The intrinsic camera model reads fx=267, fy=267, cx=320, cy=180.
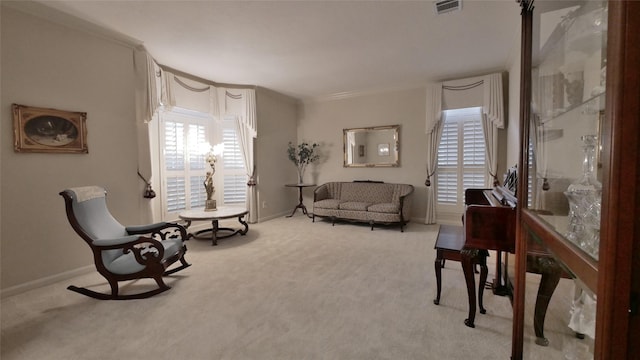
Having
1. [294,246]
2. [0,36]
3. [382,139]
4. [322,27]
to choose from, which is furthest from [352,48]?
[0,36]

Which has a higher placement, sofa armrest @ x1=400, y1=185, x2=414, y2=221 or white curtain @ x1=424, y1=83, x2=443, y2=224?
white curtain @ x1=424, y1=83, x2=443, y2=224

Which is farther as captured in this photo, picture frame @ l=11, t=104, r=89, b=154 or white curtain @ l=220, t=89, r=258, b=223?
white curtain @ l=220, t=89, r=258, b=223

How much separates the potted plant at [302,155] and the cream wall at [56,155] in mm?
3432

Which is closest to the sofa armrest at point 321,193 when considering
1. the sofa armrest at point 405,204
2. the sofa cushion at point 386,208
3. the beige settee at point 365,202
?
the beige settee at point 365,202

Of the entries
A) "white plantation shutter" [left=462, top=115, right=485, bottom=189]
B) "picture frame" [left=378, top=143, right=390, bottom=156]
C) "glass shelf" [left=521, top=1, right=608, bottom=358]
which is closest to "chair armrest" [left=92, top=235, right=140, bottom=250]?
"glass shelf" [left=521, top=1, right=608, bottom=358]

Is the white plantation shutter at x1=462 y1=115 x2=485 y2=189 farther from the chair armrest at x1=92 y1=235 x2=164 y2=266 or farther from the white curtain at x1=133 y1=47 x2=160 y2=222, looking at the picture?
the white curtain at x1=133 y1=47 x2=160 y2=222

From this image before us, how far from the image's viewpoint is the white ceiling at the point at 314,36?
108 inches

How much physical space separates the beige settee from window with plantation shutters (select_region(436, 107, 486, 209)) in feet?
2.41

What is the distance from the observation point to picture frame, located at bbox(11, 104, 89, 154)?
263 cm

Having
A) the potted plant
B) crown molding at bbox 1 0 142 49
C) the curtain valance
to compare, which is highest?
crown molding at bbox 1 0 142 49

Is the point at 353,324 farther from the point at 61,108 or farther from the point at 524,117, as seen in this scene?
the point at 61,108

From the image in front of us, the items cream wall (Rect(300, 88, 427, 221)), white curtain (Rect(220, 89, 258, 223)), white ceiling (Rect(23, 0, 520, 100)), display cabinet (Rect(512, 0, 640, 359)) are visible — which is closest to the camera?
display cabinet (Rect(512, 0, 640, 359))

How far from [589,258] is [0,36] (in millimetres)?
4451

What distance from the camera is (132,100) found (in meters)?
3.53
